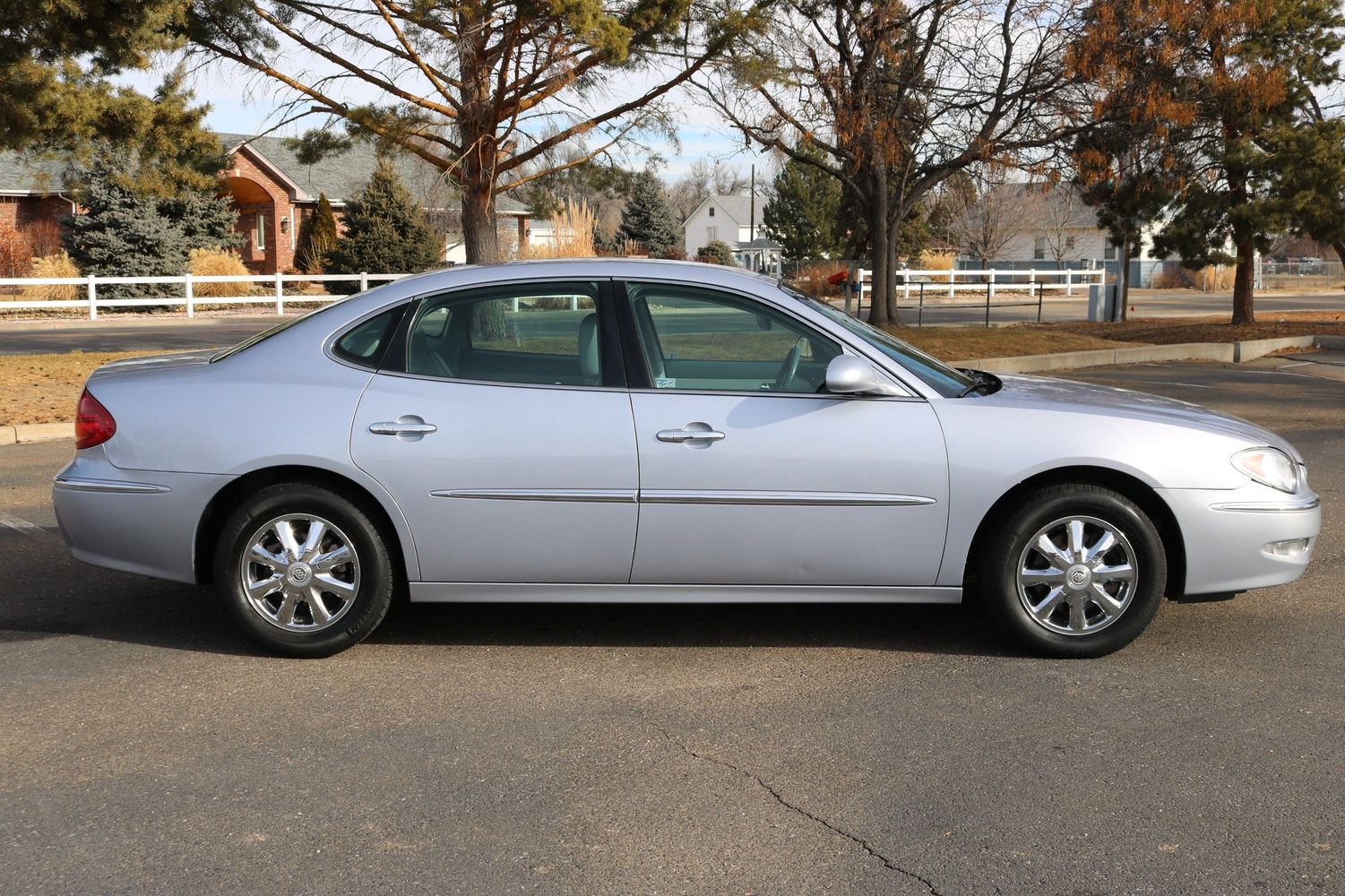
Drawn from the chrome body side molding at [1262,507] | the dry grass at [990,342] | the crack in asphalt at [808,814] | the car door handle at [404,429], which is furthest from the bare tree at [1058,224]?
the crack in asphalt at [808,814]

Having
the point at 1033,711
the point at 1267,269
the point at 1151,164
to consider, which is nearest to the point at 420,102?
the point at 1151,164

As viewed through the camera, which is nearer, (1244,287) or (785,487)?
(785,487)

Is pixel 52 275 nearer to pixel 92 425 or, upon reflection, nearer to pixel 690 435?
pixel 92 425

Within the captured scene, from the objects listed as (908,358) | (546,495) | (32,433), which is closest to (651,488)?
(546,495)

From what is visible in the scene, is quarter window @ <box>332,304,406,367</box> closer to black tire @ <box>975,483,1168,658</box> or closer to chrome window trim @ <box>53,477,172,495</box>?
chrome window trim @ <box>53,477,172,495</box>

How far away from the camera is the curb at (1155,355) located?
17577 millimetres

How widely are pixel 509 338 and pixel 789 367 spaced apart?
1160 millimetres

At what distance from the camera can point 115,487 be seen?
17.5 ft

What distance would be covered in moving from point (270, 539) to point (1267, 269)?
67.2 metres

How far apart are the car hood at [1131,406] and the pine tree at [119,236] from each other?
33997mm

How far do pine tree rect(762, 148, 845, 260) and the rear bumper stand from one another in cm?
6049

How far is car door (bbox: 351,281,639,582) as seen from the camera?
516 cm

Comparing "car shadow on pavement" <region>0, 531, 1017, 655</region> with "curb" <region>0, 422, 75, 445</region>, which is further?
"curb" <region>0, 422, 75, 445</region>

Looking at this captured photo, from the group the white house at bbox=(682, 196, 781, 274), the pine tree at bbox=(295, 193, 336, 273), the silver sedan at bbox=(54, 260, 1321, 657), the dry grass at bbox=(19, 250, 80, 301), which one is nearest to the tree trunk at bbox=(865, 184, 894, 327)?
the silver sedan at bbox=(54, 260, 1321, 657)
